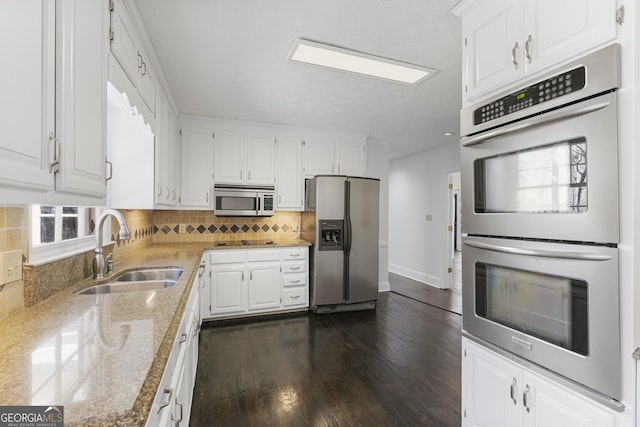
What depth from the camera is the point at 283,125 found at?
164 inches

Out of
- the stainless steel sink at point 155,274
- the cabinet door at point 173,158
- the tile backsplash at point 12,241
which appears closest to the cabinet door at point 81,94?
the tile backsplash at point 12,241

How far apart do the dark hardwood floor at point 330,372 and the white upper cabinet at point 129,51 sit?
213 centimetres

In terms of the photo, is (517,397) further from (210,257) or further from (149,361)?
(210,257)

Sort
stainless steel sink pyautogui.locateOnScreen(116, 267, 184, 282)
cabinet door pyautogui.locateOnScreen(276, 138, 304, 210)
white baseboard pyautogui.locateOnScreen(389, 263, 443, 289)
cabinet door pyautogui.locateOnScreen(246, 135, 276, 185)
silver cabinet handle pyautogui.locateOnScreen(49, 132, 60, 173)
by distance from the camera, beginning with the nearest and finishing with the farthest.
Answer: silver cabinet handle pyautogui.locateOnScreen(49, 132, 60, 173) < stainless steel sink pyautogui.locateOnScreen(116, 267, 184, 282) < cabinet door pyautogui.locateOnScreen(246, 135, 276, 185) < cabinet door pyautogui.locateOnScreen(276, 138, 304, 210) < white baseboard pyautogui.locateOnScreen(389, 263, 443, 289)

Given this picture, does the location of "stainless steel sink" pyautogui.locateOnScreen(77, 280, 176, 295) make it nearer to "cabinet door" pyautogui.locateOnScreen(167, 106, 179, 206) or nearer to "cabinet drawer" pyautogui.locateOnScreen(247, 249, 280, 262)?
"cabinet door" pyautogui.locateOnScreen(167, 106, 179, 206)

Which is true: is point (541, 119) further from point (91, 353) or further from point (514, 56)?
point (91, 353)

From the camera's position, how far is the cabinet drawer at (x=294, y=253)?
3.94 m

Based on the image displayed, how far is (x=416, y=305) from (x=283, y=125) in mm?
3187

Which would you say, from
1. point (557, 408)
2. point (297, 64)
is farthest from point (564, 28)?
point (297, 64)

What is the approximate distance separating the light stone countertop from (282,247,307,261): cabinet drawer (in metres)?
2.42

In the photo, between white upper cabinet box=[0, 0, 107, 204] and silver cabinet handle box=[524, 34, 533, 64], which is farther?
silver cabinet handle box=[524, 34, 533, 64]

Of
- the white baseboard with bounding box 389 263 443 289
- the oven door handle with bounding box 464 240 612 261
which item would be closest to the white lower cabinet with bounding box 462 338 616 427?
the oven door handle with bounding box 464 240 612 261

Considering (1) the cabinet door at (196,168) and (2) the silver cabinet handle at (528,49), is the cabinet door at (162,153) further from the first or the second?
(2) the silver cabinet handle at (528,49)

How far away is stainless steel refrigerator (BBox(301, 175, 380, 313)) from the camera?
3967 millimetres
